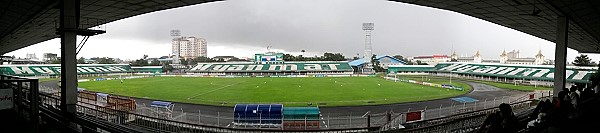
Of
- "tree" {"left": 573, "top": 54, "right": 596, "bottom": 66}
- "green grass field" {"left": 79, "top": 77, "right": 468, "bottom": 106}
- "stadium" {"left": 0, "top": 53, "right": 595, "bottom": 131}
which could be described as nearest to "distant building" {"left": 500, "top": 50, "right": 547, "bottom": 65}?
"tree" {"left": 573, "top": 54, "right": 596, "bottom": 66}

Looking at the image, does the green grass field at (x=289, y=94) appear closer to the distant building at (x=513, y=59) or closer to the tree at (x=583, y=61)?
the tree at (x=583, y=61)

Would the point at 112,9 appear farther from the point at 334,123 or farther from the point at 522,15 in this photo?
the point at 522,15

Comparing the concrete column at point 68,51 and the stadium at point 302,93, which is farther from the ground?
the concrete column at point 68,51

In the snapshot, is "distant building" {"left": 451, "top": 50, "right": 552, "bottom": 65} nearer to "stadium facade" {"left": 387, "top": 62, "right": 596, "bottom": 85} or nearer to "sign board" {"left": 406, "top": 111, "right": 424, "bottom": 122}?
"stadium facade" {"left": 387, "top": 62, "right": 596, "bottom": 85}

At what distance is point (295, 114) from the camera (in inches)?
599

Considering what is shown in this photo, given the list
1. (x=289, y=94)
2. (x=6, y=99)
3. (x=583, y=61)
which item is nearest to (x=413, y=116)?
(x=6, y=99)

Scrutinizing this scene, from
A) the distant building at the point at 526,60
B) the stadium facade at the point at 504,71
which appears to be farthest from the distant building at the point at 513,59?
the stadium facade at the point at 504,71

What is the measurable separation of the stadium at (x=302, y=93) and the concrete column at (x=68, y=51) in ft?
15.6

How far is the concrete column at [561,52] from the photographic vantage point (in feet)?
37.1

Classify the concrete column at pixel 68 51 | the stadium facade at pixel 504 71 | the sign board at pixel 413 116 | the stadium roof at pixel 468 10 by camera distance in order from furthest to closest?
1. the stadium facade at pixel 504 71
2. the sign board at pixel 413 116
3. the stadium roof at pixel 468 10
4. the concrete column at pixel 68 51

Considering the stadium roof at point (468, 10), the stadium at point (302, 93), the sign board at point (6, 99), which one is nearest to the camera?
the sign board at point (6, 99)

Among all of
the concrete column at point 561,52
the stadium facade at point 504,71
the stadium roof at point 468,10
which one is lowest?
the stadium facade at point 504,71

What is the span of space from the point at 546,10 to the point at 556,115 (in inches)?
361

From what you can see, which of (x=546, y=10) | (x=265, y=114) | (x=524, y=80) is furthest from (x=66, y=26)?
(x=524, y=80)
